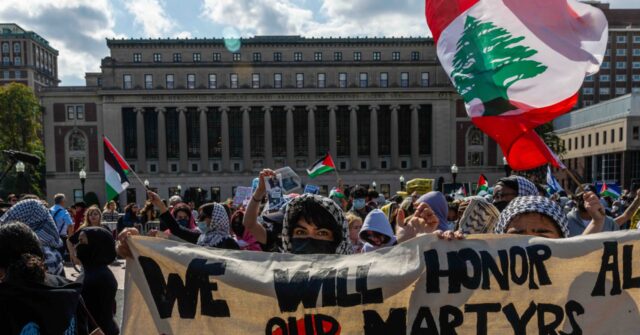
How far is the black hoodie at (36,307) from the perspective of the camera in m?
2.93

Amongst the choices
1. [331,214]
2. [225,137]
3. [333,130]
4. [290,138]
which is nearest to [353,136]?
[333,130]

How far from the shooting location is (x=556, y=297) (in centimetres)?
306

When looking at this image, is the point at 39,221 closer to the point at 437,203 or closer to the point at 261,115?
the point at 437,203

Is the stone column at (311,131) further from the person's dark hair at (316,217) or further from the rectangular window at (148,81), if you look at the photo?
the person's dark hair at (316,217)

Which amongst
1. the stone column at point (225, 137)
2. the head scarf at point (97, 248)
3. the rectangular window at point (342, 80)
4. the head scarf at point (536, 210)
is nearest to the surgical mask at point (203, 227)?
the head scarf at point (97, 248)

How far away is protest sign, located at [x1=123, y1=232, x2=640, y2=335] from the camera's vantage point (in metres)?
3.06

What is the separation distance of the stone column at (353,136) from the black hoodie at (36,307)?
6547 cm

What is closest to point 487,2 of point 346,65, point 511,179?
point 511,179

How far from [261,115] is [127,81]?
18958 mm

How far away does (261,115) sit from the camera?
69.6 meters

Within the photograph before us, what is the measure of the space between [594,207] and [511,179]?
157 cm

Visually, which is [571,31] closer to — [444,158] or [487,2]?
[487,2]

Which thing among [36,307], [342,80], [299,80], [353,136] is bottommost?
[36,307]

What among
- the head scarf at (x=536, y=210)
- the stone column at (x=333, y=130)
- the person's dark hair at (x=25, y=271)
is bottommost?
the person's dark hair at (x=25, y=271)
